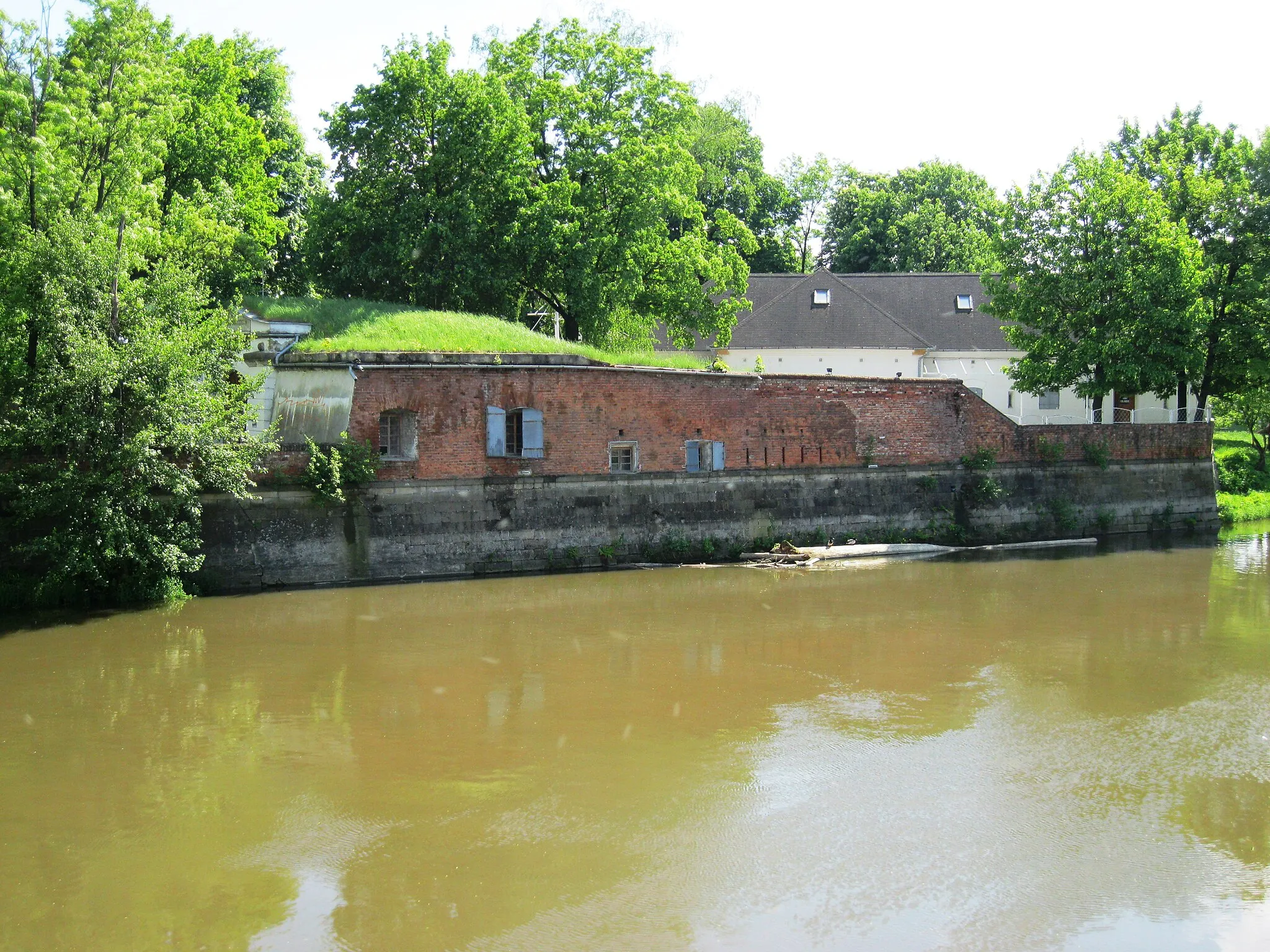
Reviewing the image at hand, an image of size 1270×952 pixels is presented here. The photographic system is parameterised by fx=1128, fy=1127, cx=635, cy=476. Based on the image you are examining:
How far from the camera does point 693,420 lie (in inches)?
867

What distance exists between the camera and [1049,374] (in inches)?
1061

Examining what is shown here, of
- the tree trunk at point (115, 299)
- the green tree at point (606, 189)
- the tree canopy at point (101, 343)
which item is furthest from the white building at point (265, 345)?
the green tree at point (606, 189)

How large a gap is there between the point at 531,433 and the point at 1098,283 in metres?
14.1

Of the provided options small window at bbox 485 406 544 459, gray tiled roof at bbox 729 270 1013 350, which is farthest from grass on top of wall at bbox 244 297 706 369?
gray tiled roof at bbox 729 270 1013 350

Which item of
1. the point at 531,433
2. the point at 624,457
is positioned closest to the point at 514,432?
the point at 531,433

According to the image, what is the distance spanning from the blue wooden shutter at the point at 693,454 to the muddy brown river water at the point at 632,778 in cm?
500

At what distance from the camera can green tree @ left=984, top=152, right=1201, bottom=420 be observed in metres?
25.7

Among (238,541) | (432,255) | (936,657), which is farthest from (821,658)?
(432,255)

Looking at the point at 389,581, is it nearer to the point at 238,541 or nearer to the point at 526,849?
the point at 238,541

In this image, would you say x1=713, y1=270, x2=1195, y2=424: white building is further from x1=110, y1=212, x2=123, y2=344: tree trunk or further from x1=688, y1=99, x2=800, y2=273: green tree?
x1=110, y1=212, x2=123, y2=344: tree trunk

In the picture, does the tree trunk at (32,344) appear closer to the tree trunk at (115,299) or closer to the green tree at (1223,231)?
the tree trunk at (115,299)

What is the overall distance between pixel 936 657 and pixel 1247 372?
1876 cm

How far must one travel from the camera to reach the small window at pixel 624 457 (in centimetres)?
2136

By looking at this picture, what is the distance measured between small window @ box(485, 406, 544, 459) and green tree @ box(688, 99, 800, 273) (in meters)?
16.3
